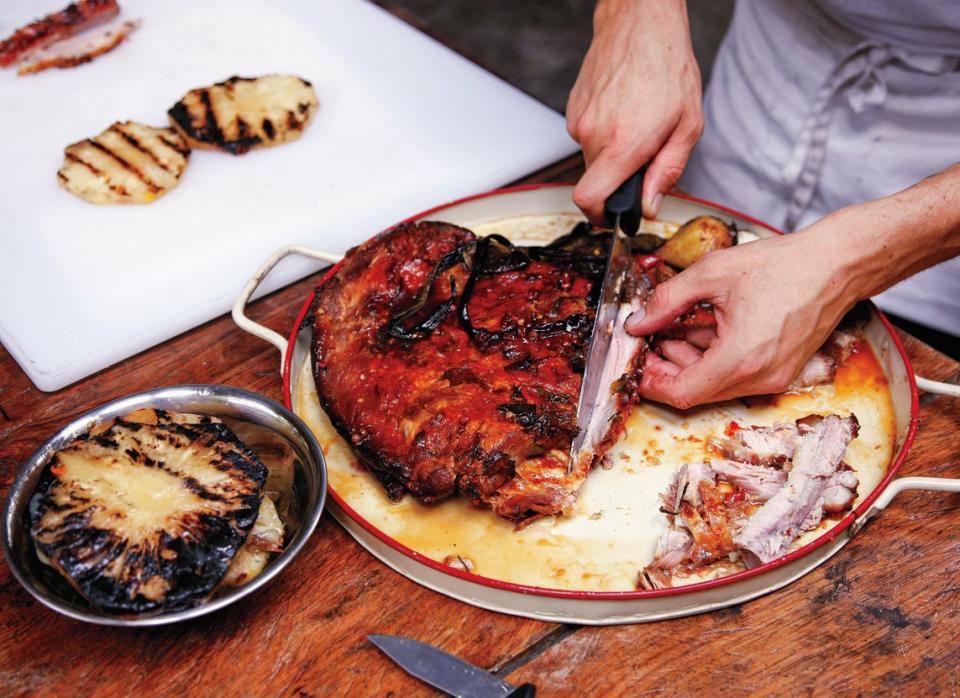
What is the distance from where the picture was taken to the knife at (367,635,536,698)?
189 cm

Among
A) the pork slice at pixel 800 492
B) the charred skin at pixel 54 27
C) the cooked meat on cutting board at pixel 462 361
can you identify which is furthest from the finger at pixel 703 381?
the charred skin at pixel 54 27

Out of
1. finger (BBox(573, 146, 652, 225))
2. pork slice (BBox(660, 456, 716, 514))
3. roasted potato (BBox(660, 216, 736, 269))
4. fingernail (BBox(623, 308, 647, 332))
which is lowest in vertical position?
pork slice (BBox(660, 456, 716, 514))

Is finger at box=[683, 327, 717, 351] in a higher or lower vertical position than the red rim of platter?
higher

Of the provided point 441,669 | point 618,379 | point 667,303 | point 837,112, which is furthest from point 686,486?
point 837,112

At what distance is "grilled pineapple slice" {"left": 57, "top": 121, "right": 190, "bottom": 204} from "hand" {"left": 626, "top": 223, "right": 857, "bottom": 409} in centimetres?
208

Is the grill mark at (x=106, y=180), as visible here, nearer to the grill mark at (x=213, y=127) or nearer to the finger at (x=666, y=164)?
the grill mark at (x=213, y=127)

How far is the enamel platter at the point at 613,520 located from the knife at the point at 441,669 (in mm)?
174

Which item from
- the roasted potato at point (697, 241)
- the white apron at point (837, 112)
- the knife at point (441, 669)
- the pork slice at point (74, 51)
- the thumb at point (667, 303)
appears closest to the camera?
the knife at point (441, 669)

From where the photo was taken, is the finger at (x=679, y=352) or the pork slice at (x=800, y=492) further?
the finger at (x=679, y=352)

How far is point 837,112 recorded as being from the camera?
328cm

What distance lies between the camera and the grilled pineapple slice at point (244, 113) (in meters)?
3.52

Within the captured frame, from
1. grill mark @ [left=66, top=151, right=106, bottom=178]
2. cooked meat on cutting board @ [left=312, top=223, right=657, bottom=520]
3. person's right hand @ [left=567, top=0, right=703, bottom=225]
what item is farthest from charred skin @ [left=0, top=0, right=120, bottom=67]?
person's right hand @ [left=567, top=0, right=703, bottom=225]

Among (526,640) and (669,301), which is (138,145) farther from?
(526,640)

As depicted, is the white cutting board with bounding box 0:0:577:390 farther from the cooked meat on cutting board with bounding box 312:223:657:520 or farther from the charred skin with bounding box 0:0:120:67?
the cooked meat on cutting board with bounding box 312:223:657:520
